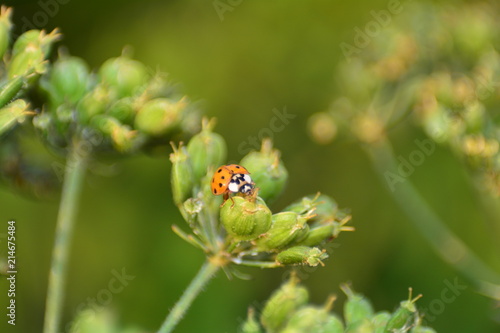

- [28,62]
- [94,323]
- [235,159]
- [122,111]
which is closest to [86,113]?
[122,111]

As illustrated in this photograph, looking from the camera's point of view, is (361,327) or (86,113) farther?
(86,113)

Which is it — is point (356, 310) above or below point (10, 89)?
below

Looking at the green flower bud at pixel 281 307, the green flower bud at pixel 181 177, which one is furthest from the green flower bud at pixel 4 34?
the green flower bud at pixel 281 307

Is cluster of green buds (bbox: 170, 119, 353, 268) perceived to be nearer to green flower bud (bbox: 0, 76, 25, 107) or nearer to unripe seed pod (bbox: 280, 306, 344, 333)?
unripe seed pod (bbox: 280, 306, 344, 333)

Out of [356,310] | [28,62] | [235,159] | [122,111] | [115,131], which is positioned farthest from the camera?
[235,159]

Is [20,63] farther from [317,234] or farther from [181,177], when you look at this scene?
[317,234]

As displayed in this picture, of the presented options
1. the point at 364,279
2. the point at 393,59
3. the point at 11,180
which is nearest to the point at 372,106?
the point at 393,59

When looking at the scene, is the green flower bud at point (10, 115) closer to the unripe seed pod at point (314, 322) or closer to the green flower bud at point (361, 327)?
the unripe seed pod at point (314, 322)

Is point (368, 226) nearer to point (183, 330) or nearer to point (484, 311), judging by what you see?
point (484, 311)
